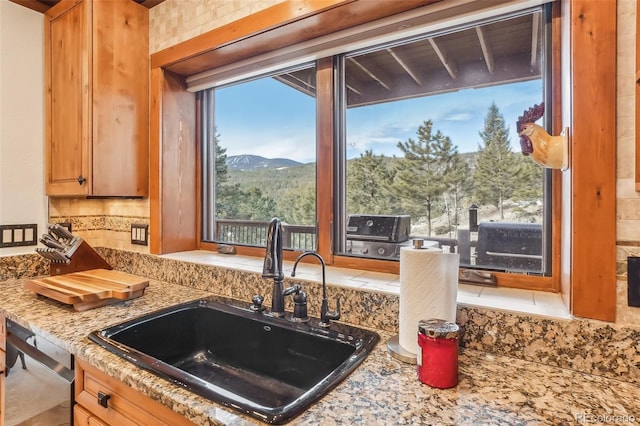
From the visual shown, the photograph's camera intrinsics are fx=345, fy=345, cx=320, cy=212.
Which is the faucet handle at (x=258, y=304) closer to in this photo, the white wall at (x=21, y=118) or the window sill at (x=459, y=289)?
the window sill at (x=459, y=289)

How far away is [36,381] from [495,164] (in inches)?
69.6

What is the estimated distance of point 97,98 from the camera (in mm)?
1693

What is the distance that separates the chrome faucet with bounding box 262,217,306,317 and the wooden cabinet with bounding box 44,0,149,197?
42.0 inches

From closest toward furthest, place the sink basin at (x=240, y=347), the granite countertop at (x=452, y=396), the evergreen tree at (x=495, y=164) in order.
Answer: the granite countertop at (x=452, y=396) → the sink basin at (x=240, y=347) → the evergreen tree at (x=495, y=164)

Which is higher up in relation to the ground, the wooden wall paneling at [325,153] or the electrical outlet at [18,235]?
the wooden wall paneling at [325,153]

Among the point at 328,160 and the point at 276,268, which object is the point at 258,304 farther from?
the point at 328,160

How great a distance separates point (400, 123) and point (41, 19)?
205 centimetres

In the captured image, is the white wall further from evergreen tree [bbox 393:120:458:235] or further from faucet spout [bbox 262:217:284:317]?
evergreen tree [bbox 393:120:458:235]

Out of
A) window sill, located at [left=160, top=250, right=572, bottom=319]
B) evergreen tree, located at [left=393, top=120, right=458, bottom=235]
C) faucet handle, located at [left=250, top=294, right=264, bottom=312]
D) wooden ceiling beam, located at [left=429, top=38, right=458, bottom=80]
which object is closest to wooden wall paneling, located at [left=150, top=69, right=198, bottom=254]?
window sill, located at [left=160, top=250, right=572, bottom=319]

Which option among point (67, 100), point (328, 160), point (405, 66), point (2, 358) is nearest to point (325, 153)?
point (328, 160)

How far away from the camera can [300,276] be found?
1344 mm

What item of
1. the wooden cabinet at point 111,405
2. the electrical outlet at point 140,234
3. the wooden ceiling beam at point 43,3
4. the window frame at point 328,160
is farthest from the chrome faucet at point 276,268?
the wooden ceiling beam at point 43,3

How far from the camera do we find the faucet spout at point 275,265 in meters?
1.18

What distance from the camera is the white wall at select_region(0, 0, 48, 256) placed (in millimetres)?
1786
